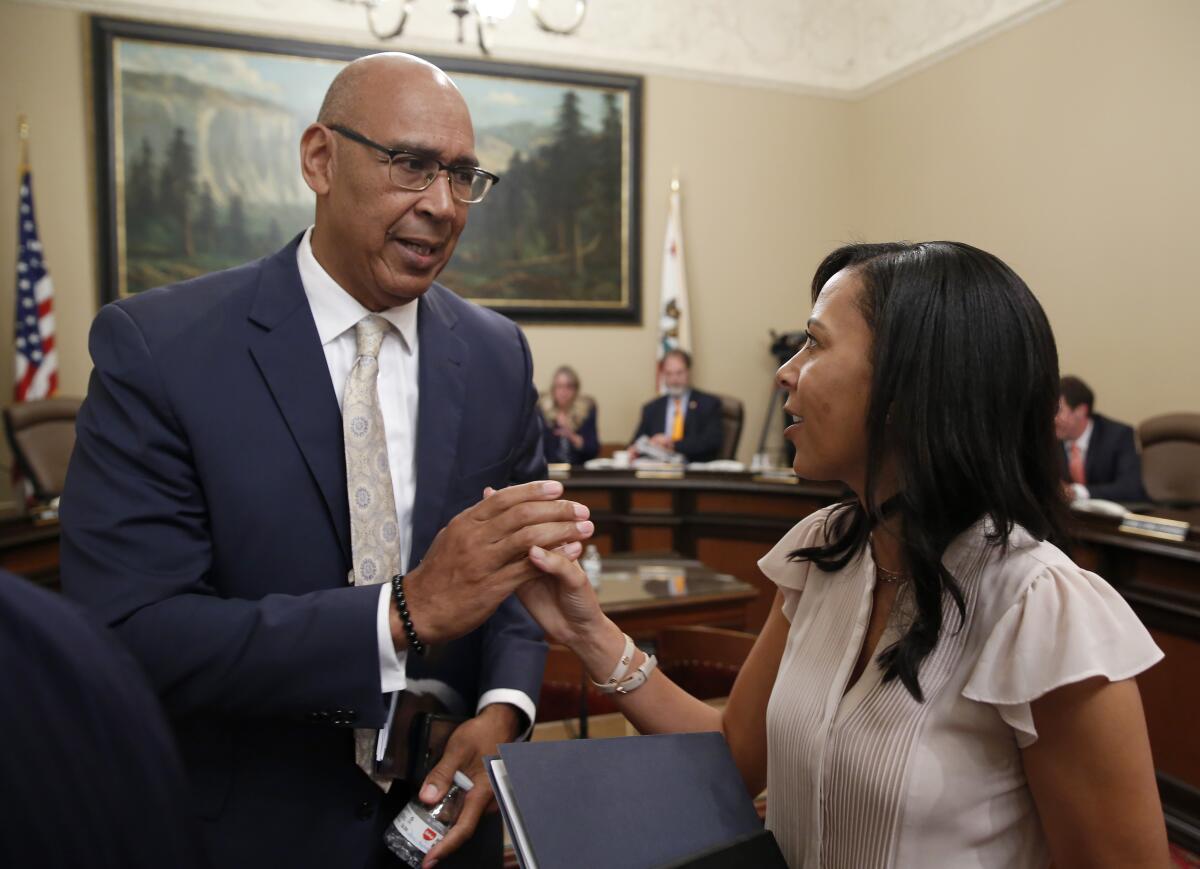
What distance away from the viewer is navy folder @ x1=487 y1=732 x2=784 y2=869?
3.28ft

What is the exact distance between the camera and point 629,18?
27.1 ft

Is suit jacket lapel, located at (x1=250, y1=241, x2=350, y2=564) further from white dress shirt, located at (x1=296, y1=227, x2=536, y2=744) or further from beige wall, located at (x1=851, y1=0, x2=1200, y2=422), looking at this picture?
beige wall, located at (x1=851, y1=0, x2=1200, y2=422)

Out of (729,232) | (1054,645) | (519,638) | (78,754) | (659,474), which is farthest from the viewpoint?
(729,232)

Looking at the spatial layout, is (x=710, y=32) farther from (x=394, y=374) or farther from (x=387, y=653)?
(x=387, y=653)

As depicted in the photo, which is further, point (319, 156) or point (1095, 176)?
point (1095, 176)

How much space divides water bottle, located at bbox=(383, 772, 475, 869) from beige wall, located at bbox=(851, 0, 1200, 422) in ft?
20.2

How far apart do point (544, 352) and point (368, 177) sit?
22.7 ft

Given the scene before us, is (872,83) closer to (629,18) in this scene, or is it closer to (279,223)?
(629,18)

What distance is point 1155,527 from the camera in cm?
369

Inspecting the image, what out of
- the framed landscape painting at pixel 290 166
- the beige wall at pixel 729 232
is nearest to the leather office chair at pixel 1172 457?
the beige wall at pixel 729 232

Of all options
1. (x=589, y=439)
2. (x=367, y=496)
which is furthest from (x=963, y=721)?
(x=589, y=439)

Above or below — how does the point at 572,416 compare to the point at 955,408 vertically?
below

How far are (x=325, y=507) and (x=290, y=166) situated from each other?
6983 mm

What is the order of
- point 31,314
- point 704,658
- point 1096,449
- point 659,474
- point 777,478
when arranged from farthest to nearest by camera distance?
point 31,314
point 659,474
point 777,478
point 1096,449
point 704,658
